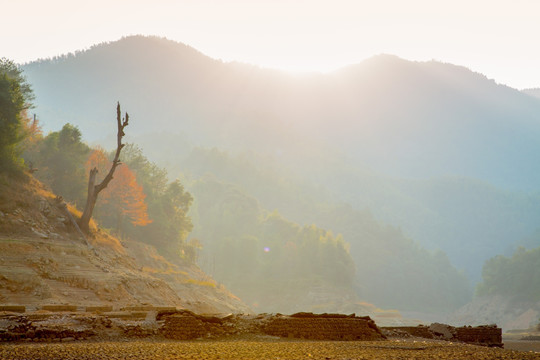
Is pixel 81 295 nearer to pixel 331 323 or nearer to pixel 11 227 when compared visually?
pixel 11 227

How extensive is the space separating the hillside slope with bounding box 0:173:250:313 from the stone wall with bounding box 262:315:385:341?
1350cm

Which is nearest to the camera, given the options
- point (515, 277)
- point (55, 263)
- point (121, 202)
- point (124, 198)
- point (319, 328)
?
point (319, 328)

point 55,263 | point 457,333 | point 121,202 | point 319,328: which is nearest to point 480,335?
point 457,333

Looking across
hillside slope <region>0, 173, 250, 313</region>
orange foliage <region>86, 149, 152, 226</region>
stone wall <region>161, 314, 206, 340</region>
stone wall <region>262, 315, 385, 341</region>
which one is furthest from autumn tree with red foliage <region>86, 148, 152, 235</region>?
stone wall <region>262, 315, 385, 341</region>

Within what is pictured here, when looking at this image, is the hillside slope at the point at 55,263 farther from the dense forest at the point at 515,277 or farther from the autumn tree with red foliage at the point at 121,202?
the dense forest at the point at 515,277

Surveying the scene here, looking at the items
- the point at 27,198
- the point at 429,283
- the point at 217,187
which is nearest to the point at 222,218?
the point at 217,187

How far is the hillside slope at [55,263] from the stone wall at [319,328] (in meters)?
13.5

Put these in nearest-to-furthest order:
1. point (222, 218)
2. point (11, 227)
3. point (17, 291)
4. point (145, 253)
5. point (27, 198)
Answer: point (17, 291) → point (11, 227) → point (27, 198) → point (145, 253) → point (222, 218)

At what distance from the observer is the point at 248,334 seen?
22.0m

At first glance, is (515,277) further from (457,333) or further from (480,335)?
(457,333)

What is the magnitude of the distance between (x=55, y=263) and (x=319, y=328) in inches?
793

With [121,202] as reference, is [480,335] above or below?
below

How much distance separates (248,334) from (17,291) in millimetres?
15653

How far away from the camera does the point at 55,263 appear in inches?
1366
